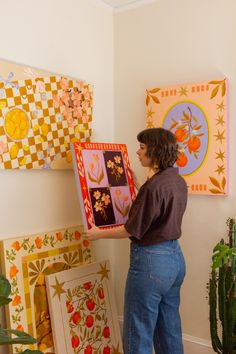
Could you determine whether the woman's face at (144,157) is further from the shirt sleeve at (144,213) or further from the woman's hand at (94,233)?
the woman's hand at (94,233)

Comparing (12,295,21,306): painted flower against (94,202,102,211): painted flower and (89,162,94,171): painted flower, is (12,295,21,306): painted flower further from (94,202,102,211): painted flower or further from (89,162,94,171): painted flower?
(89,162,94,171): painted flower

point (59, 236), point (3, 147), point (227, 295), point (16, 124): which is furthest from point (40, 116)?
point (227, 295)

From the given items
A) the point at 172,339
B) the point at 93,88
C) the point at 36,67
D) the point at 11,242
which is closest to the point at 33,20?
the point at 36,67

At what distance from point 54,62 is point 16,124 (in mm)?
560

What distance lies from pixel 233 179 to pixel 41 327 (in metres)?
1.49

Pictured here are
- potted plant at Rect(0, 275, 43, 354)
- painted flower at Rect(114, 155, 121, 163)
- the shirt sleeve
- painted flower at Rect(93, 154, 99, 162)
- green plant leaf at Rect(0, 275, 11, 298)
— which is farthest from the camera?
painted flower at Rect(114, 155, 121, 163)

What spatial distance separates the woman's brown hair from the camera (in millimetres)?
2150

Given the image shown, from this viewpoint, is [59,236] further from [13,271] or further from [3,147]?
[3,147]

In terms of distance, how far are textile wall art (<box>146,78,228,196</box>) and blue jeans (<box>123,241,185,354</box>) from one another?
651 mm

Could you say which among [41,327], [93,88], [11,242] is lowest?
[41,327]

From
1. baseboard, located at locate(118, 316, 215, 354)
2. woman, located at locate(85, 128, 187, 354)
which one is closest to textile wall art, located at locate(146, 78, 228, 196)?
woman, located at locate(85, 128, 187, 354)

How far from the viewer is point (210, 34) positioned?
2656 millimetres

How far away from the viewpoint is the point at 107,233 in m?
2.24

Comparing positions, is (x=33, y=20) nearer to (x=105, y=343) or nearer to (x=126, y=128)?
(x=126, y=128)
